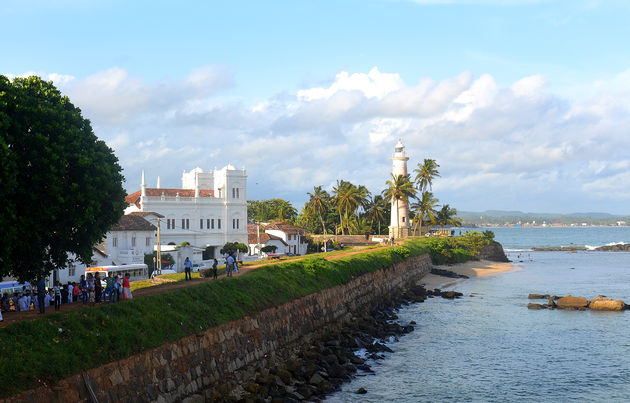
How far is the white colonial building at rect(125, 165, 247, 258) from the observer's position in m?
75.4

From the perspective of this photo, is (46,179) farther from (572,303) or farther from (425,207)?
(425,207)

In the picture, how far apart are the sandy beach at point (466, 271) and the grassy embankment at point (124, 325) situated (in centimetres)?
3477

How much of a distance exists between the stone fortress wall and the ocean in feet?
13.1

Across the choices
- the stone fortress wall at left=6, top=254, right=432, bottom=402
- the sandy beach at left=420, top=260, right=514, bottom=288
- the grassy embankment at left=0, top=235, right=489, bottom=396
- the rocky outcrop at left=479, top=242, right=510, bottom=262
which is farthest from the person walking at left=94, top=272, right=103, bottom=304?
the rocky outcrop at left=479, top=242, right=510, bottom=262

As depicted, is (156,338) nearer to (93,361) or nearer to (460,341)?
(93,361)

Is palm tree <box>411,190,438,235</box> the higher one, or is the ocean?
palm tree <box>411,190,438,235</box>

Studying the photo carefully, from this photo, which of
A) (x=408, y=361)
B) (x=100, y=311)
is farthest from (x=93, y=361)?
(x=408, y=361)

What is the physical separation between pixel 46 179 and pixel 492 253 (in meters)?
91.5

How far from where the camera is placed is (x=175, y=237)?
7575 centimetres

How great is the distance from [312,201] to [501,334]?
224 feet

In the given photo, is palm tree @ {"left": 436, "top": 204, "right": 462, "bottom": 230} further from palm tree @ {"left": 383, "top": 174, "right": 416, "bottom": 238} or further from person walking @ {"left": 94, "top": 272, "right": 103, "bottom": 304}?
person walking @ {"left": 94, "top": 272, "right": 103, "bottom": 304}

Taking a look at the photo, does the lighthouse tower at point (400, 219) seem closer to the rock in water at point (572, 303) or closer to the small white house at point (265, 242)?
the small white house at point (265, 242)

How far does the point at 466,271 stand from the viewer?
79938 millimetres

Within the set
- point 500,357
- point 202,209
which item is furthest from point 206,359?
point 202,209
